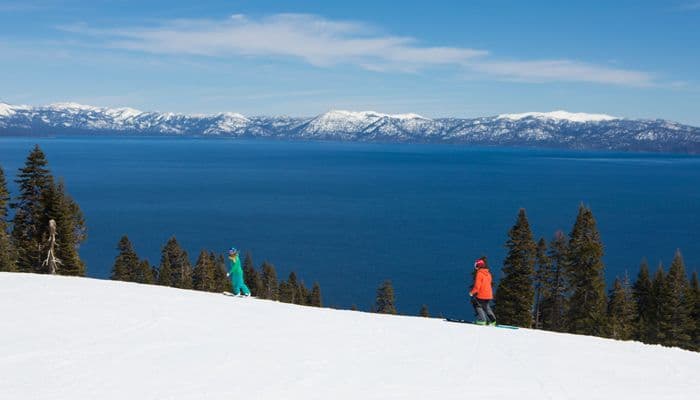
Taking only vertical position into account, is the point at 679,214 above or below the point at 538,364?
below

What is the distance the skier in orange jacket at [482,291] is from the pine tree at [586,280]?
75.1 feet

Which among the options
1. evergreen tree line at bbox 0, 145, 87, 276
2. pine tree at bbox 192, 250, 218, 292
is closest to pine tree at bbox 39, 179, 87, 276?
evergreen tree line at bbox 0, 145, 87, 276

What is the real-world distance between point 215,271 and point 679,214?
130225 mm

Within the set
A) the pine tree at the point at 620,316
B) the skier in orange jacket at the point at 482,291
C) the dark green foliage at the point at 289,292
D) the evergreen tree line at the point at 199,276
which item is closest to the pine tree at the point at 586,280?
the pine tree at the point at 620,316

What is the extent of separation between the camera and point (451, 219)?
13588 centimetres

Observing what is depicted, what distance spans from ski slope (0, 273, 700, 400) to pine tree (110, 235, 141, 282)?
37.2m

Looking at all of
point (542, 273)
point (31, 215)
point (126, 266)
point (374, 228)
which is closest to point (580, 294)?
point (542, 273)

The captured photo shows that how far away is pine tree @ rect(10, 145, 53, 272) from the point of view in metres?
34.5

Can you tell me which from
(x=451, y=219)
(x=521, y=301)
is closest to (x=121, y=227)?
(x=451, y=219)

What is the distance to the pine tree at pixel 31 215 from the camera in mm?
34531

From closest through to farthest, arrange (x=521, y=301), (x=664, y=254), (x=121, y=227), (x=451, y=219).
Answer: (x=521, y=301) < (x=664, y=254) < (x=121, y=227) < (x=451, y=219)

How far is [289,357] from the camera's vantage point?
12.2m

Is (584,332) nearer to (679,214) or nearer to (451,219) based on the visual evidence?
(451,219)

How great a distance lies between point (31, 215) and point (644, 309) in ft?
150
